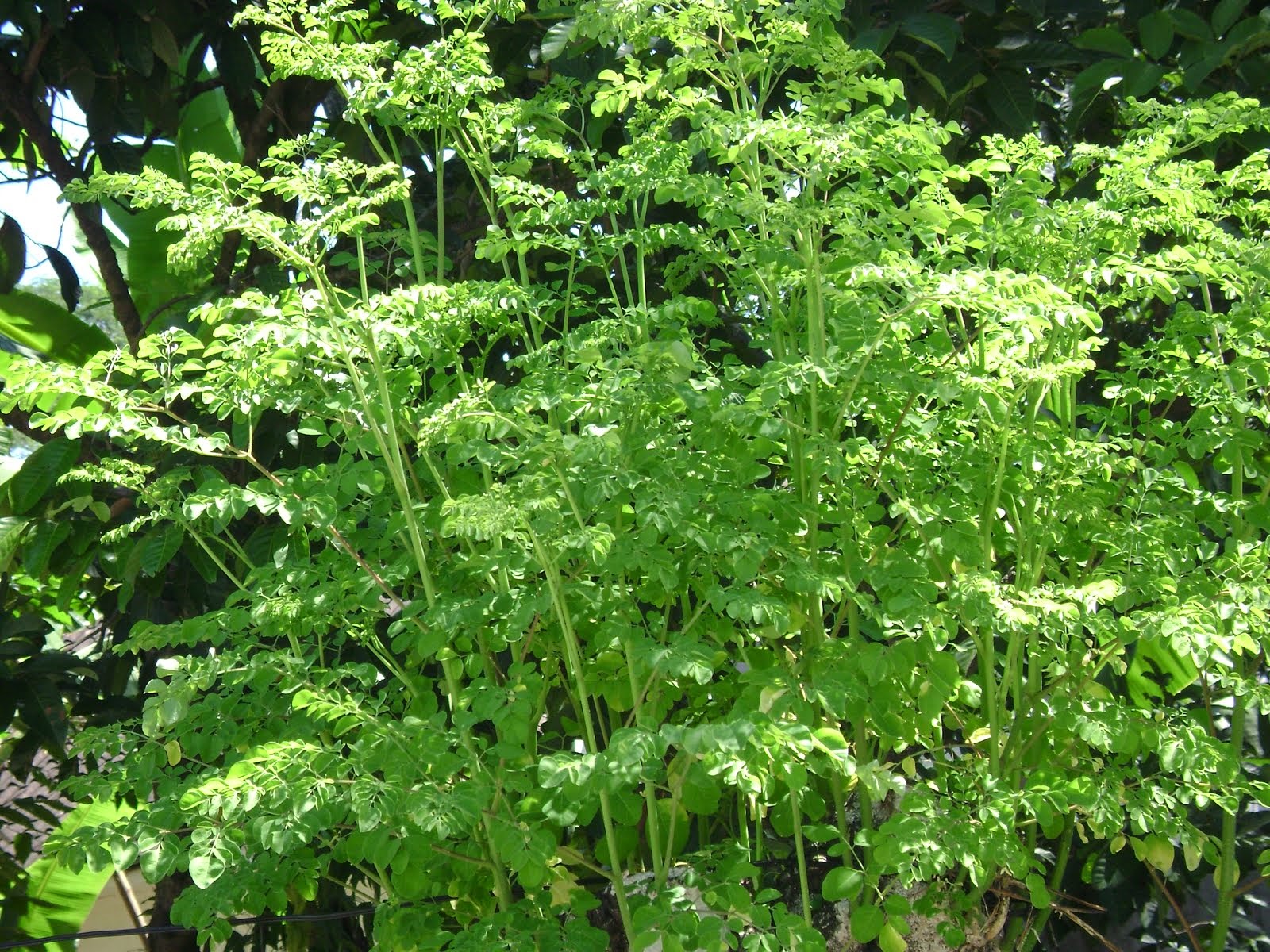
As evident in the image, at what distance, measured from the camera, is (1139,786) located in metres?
1.83

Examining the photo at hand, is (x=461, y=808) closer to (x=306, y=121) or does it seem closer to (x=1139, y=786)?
(x=1139, y=786)

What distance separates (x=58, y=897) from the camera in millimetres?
3256

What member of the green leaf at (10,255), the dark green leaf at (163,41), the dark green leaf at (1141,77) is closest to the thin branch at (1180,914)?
the dark green leaf at (1141,77)

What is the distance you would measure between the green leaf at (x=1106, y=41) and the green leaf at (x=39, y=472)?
227 centimetres

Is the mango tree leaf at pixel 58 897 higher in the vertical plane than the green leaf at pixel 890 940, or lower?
lower

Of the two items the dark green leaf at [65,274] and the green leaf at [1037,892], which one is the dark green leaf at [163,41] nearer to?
the dark green leaf at [65,274]

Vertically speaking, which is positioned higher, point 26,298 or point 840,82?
point 840,82

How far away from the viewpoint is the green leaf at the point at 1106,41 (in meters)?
2.52

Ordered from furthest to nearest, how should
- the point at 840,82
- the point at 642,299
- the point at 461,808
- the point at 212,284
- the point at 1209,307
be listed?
1. the point at 212,284
2. the point at 1209,307
3. the point at 642,299
4. the point at 840,82
5. the point at 461,808

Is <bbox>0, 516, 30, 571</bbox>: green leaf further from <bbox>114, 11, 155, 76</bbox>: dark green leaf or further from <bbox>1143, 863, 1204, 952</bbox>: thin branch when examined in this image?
<bbox>1143, 863, 1204, 952</bbox>: thin branch

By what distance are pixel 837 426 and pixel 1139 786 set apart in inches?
28.1

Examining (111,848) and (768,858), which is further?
(768,858)

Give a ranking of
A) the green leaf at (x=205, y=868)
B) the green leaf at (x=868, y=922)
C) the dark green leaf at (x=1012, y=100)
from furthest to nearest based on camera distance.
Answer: the dark green leaf at (x=1012, y=100)
the green leaf at (x=868, y=922)
the green leaf at (x=205, y=868)

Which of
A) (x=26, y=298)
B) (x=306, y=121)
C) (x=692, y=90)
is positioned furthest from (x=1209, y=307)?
(x=26, y=298)
